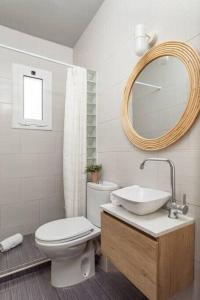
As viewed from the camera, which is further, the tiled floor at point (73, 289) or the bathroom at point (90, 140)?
the tiled floor at point (73, 289)

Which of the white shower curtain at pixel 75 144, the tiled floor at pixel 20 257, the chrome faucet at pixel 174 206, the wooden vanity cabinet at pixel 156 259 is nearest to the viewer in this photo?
the wooden vanity cabinet at pixel 156 259

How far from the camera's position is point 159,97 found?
1270 millimetres

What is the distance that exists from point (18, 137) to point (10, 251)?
1237 mm

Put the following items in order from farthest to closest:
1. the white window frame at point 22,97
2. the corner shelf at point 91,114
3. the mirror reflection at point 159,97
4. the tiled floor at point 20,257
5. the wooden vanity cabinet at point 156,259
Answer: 1. the white window frame at point 22,97
2. the corner shelf at point 91,114
3. the tiled floor at point 20,257
4. the mirror reflection at point 159,97
5. the wooden vanity cabinet at point 156,259

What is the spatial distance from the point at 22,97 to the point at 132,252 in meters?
2.00

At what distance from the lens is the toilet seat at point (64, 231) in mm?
1352

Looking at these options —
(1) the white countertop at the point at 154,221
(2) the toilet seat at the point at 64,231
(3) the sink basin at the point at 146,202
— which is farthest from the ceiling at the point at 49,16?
(2) the toilet seat at the point at 64,231

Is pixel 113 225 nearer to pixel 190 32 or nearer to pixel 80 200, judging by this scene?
pixel 80 200

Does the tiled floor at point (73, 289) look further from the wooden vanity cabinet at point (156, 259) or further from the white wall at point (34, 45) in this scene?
the white wall at point (34, 45)

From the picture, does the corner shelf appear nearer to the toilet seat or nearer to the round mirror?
the round mirror

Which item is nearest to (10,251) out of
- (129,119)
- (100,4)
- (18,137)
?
(18,137)

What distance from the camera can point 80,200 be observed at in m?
→ 1.83

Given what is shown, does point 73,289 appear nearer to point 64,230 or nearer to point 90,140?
point 64,230

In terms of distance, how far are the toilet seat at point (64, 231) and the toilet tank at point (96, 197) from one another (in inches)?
3.0
